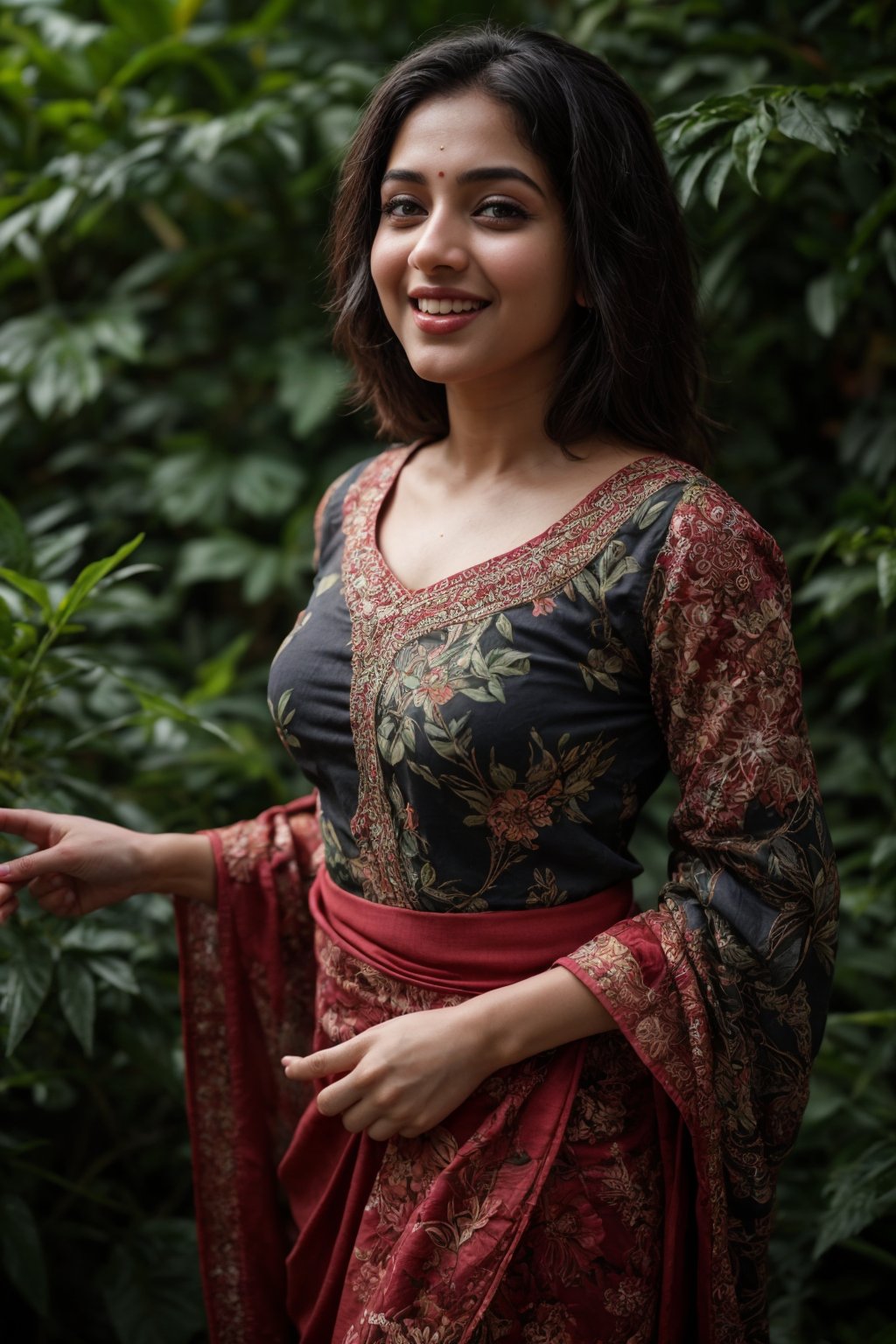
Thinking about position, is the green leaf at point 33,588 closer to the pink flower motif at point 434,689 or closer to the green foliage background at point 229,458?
the green foliage background at point 229,458

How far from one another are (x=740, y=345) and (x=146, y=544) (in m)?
1.04

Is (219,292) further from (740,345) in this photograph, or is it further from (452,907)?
(452,907)

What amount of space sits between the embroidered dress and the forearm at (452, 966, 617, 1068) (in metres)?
0.02

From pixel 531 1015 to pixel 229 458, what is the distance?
4.43 feet

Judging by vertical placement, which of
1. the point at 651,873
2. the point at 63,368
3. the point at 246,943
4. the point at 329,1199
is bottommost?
the point at 651,873

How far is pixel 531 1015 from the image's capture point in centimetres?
96

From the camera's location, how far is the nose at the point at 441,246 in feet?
3.29

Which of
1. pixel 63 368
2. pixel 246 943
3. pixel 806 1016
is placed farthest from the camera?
pixel 63 368

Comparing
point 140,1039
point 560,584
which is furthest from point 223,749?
point 560,584

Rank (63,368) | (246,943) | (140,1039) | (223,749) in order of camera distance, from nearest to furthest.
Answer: (246,943), (140,1039), (223,749), (63,368)

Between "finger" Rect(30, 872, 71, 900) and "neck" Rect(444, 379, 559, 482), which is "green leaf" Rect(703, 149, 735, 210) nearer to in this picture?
"neck" Rect(444, 379, 559, 482)

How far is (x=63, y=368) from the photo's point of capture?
6.26 feet

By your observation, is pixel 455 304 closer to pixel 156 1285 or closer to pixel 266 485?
pixel 266 485

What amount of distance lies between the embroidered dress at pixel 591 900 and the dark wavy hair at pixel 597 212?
0.08 m
